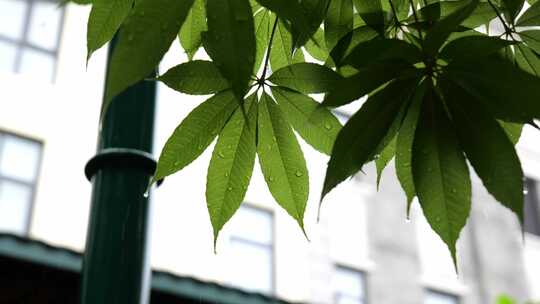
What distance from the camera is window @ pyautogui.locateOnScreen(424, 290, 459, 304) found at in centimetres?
1499

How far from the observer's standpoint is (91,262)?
69.2 inches

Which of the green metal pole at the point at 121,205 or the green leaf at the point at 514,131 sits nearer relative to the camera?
the green leaf at the point at 514,131

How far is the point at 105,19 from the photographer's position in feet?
3.97

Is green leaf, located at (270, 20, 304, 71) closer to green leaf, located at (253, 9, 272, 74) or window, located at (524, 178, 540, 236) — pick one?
green leaf, located at (253, 9, 272, 74)

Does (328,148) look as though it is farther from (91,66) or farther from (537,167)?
(537,167)

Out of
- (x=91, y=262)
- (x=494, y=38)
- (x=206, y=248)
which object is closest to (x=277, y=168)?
(x=494, y=38)

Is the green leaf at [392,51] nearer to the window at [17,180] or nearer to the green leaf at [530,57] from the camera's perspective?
the green leaf at [530,57]

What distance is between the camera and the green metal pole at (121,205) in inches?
67.9

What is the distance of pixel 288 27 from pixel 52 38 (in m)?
11.7

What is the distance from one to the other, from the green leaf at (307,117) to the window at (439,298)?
45.9ft

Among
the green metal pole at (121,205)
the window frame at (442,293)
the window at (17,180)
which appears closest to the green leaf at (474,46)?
the green metal pole at (121,205)

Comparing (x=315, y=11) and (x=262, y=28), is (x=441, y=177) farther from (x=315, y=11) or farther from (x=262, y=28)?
(x=262, y=28)

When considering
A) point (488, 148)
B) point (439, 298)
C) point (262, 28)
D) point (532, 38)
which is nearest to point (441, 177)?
point (488, 148)

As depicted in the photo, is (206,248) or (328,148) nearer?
(328,148)
